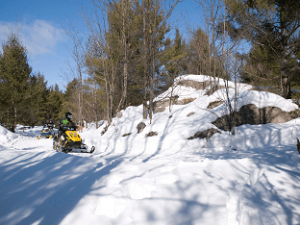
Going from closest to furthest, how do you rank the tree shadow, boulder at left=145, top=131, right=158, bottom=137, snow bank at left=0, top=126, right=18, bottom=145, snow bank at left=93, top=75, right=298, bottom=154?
the tree shadow < snow bank at left=93, top=75, right=298, bottom=154 < boulder at left=145, top=131, right=158, bottom=137 < snow bank at left=0, top=126, right=18, bottom=145

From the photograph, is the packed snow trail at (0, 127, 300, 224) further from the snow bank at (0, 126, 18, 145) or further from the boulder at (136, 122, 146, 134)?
the snow bank at (0, 126, 18, 145)

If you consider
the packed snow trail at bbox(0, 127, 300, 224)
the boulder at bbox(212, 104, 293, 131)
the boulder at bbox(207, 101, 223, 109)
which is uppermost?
the boulder at bbox(207, 101, 223, 109)

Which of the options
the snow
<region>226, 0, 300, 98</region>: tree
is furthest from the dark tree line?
<region>226, 0, 300, 98</region>: tree

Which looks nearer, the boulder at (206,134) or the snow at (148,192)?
the snow at (148,192)

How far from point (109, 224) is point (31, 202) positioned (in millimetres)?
863

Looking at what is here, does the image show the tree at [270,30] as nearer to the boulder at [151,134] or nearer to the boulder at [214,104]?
the boulder at [214,104]

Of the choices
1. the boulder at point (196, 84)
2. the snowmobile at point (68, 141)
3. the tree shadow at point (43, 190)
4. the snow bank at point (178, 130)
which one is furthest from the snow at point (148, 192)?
the boulder at point (196, 84)

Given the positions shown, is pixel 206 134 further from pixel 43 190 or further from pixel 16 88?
pixel 16 88

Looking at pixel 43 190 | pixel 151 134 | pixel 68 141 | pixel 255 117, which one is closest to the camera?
pixel 43 190

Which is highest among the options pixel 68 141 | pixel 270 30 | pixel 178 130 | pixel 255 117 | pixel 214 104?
pixel 270 30

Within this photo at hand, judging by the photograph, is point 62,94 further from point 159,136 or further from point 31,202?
point 31,202

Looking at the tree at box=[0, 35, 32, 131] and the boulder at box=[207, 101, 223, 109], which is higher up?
the tree at box=[0, 35, 32, 131]

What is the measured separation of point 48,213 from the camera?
169 cm

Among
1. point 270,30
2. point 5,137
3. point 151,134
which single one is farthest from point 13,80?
point 270,30
